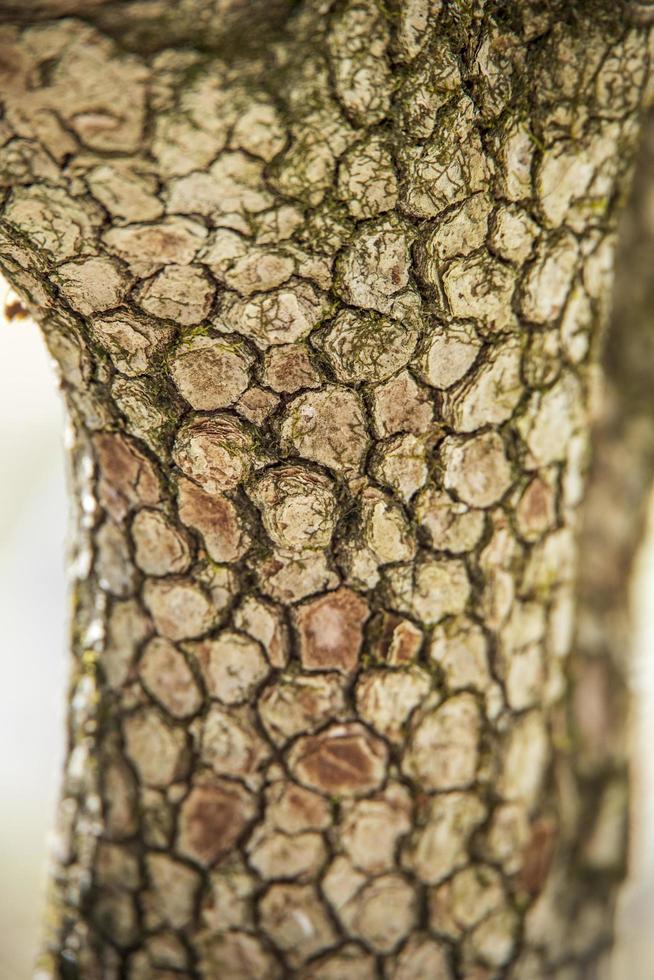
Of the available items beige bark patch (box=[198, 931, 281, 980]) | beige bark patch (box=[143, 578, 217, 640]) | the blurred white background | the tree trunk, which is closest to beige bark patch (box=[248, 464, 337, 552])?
the tree trunk

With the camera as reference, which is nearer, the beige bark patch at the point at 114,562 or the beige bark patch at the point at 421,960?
the beige bark patch at the point at 114,562

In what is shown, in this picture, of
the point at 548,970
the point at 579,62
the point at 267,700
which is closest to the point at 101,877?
the point at 267,700

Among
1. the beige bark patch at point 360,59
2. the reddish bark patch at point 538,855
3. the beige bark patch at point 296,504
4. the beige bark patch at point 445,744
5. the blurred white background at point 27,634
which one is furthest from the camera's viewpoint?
the blurred white background at point 27,634

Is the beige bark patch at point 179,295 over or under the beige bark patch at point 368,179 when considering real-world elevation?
under

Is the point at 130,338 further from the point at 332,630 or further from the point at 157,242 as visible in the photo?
the point at 332,630

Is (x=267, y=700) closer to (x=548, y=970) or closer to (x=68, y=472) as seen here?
(x=68, y=472)

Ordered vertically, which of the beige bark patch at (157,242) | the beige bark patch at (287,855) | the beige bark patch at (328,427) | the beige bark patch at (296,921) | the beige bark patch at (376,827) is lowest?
the beige bark patch at (296,921)

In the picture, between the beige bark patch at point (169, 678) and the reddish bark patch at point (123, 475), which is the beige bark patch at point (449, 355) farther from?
the beige bark patch at point (169, 678)

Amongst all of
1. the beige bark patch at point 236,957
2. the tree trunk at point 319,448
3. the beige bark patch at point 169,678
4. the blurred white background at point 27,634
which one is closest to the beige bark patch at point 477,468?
the tree trunk at point 319,448
